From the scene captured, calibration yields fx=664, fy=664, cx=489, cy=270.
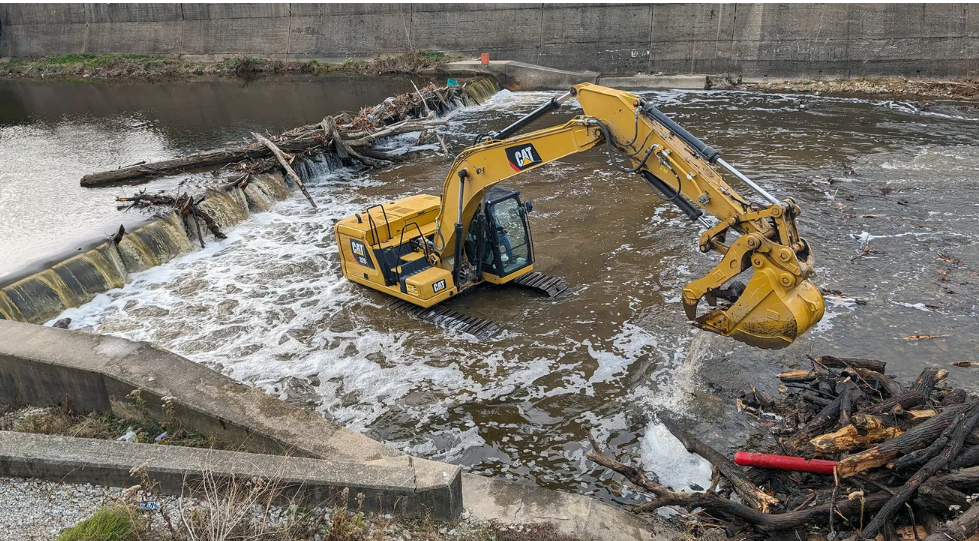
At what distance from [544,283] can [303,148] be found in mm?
10667

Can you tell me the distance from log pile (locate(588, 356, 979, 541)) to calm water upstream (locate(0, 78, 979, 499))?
0.68 metres

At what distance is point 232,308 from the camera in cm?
1152

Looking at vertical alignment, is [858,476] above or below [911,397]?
below

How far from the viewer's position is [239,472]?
559cm

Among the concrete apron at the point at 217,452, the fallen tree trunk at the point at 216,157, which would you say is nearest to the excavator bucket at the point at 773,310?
the concrete apron at the point at 217,452

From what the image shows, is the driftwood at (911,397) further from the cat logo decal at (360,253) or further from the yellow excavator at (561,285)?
the cat logo decal at (360,253)

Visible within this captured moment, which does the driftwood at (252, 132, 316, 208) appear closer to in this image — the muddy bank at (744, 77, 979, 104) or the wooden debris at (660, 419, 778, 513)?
the wooden debris at (660, 419, 778, 513)

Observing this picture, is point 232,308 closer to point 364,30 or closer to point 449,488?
point 449,488

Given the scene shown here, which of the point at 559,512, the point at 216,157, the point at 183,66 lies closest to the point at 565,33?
the point at 216,157

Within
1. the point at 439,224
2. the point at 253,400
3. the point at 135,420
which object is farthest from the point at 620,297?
the point at 135,420

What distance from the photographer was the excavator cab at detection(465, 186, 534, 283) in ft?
34.4

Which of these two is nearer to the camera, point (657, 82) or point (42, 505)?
point (42, 505)

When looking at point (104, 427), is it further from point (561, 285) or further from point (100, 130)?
point (100, 130)

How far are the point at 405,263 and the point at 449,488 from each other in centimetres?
556
